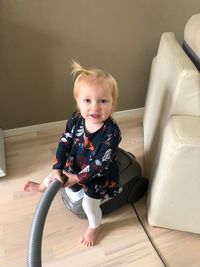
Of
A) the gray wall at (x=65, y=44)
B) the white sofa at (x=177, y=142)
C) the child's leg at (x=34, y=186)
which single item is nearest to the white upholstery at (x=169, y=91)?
the white sofa at (x=177, y=142)

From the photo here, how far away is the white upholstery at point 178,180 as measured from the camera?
96cm

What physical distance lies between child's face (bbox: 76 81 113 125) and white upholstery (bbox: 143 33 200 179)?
0.85ft

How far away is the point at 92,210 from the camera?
1.18m

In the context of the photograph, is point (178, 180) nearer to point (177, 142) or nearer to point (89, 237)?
point (177, 142)

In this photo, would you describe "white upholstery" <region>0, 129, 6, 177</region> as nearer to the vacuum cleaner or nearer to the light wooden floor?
the light wooden floor

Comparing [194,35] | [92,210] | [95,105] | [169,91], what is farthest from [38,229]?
[194,35]

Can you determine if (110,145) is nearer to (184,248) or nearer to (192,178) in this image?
(192,178)

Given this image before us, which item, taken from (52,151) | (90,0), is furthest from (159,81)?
(52,151)

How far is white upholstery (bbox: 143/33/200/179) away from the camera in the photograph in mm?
1051

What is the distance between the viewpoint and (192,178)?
1.02m

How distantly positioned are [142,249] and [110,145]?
1.58ft

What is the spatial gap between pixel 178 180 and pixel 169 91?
352mm

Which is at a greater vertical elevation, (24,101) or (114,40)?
(114,40)

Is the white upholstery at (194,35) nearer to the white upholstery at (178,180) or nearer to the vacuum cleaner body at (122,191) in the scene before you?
the white upholstery at (178,180)
